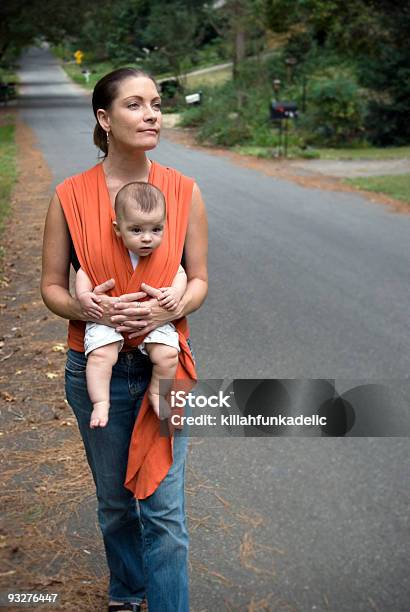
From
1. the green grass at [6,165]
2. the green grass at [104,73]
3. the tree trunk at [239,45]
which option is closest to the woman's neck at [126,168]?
the green grass at [6,165]

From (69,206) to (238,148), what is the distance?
22071 mm

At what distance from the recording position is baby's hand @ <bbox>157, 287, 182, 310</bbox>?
2723mm

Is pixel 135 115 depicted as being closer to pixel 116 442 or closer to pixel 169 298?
pixel 169 298

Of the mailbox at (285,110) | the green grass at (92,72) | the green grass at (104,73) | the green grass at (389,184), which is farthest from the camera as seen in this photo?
the green grass at (92,72)

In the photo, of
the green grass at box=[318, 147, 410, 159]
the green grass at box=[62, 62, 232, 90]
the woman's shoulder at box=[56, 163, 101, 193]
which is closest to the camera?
the woman's shoulder at box=[56, 163, 101, 193]

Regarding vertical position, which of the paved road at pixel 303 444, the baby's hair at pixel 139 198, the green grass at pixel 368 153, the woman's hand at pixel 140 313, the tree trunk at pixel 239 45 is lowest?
the paved road at pixel 303 444

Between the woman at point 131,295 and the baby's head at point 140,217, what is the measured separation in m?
0.06

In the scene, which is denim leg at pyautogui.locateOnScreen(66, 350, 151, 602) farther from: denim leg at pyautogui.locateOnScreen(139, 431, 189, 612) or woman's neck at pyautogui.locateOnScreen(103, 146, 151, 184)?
woman's neck at pyautogui.locateOnScreen(103, 146, 151, 184)

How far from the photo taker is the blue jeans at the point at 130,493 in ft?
9.08

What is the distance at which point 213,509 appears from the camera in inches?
169

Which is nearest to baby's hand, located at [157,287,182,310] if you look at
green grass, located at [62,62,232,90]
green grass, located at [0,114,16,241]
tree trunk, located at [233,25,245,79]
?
green grass, located at [0,114,16,241]

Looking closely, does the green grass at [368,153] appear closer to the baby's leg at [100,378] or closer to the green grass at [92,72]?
the baby's leg at [100,378]

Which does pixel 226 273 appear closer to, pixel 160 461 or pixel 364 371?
pixel 364 371

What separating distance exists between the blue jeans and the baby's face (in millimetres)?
366
